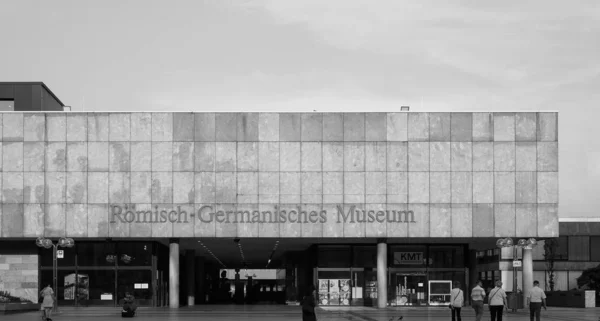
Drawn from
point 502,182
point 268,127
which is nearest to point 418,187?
point 502,182

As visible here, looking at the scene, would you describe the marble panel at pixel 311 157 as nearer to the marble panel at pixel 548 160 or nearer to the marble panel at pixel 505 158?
the marble panel at pixel 505 158

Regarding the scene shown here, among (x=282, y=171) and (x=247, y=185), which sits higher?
(x=282, y=171)

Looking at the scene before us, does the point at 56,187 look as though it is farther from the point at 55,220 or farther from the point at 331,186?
the point at 331,186

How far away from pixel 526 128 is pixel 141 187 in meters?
22.4

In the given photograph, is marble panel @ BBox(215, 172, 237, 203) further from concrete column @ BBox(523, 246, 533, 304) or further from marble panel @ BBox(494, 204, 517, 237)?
concrete column @ BBox(523, 246, 533, 304)

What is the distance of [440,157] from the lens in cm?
5684

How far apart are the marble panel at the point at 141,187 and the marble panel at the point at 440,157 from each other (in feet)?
53.2

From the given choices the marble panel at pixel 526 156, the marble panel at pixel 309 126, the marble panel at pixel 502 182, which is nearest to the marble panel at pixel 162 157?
the marble panel at pixel 309 126

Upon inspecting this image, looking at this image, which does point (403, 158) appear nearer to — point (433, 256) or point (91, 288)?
point (433, 256)

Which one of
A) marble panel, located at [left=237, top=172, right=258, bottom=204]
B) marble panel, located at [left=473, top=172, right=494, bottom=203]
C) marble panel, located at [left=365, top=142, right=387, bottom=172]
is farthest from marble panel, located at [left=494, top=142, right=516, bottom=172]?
marble panel, located at [left=237, top=172, right=258, bottom=204]

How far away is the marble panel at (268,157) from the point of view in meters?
56.7

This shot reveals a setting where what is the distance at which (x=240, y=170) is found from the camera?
5659 cm

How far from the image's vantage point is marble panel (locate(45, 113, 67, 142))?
56.4 m

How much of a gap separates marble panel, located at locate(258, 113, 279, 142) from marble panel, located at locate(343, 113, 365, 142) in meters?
3.98
